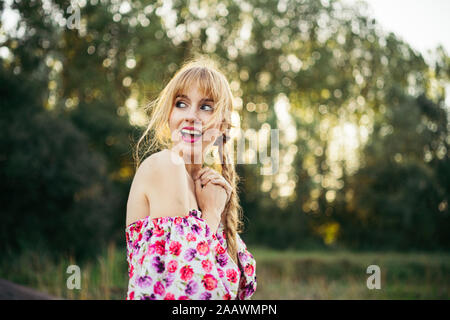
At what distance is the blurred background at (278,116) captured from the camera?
12438mm

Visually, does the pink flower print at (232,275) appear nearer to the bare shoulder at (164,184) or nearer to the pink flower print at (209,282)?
the pink flower print at (209,282)

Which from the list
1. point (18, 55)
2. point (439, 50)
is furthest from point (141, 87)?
point (439, 50)

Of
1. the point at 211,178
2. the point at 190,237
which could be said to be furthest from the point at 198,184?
Answer: the point at 190,237

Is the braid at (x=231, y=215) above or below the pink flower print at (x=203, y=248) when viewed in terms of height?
above

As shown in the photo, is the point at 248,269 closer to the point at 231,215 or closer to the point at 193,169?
the point at 231,215

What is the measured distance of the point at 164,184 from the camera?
1779mm

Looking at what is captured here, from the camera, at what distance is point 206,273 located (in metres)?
1.71

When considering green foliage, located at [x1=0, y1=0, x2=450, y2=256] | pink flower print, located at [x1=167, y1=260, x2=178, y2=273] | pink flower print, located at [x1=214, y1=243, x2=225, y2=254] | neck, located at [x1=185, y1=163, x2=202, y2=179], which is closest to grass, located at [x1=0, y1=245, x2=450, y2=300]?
neck, located at [x1=185, y1=163, x2=202, y2=179]

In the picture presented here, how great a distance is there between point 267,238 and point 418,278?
431 inches

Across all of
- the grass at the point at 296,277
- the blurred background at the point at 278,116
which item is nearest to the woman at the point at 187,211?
the grass at the point at 296,277

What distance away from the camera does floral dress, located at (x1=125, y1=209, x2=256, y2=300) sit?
1.68 m

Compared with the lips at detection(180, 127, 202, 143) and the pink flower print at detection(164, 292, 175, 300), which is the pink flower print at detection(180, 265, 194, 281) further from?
the lips at detection(180, 127, 202, 143)

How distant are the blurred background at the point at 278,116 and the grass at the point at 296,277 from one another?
0.58 feet

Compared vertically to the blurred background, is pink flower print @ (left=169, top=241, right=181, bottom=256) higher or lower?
lower
